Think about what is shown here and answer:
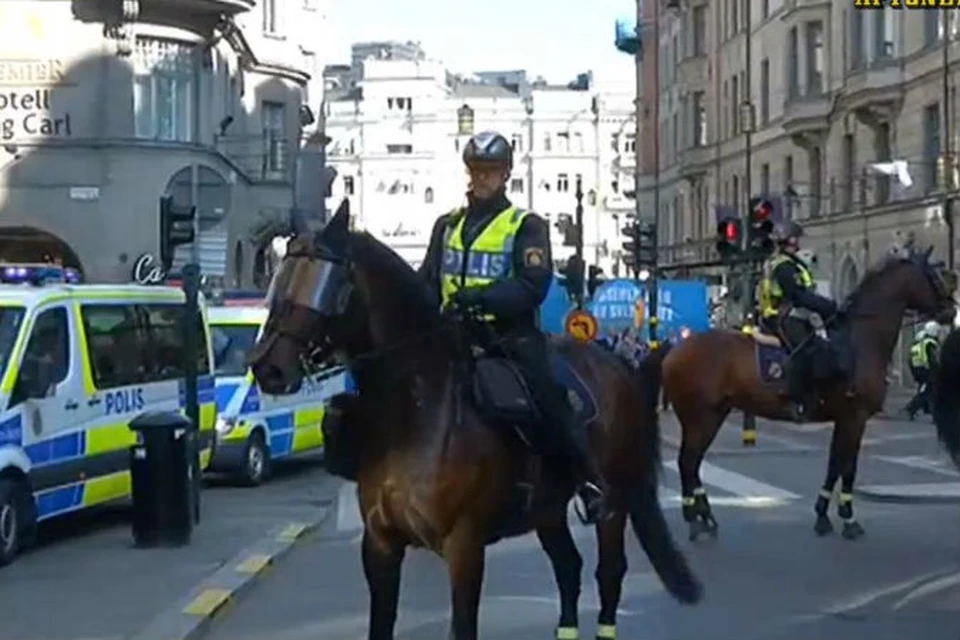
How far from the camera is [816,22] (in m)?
58.1

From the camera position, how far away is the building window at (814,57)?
190ft

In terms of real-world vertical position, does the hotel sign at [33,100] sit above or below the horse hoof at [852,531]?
above

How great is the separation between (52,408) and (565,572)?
6859mm

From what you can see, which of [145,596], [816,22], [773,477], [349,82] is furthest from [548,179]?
[145,596]

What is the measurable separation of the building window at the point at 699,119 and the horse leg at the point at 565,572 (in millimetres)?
66381

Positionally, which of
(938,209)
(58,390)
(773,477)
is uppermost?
(938,209)

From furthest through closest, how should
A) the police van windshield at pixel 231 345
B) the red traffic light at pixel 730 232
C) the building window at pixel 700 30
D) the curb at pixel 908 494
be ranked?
the building window at pixel 700 30, the red traffic light at pixel 730 232, the police van windshield at pixel 231 345, the curb at pixel 908 494

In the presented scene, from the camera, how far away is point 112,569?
14.3m

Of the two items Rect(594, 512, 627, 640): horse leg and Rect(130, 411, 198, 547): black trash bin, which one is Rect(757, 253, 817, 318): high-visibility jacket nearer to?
Rect(130, 411, 198, 547): black trash bin

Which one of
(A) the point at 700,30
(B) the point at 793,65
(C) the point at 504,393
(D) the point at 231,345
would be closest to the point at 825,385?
(C) the point at 504,393

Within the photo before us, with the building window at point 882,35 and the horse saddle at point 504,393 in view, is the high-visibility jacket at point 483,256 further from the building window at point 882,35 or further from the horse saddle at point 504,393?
the building window at point 882,35

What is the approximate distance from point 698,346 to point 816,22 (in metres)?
43.3

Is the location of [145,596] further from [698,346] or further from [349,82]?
[349,82]

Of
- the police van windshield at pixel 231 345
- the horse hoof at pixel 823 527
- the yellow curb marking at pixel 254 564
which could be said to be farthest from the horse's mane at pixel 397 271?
the police van windshield at pixel 231 345
